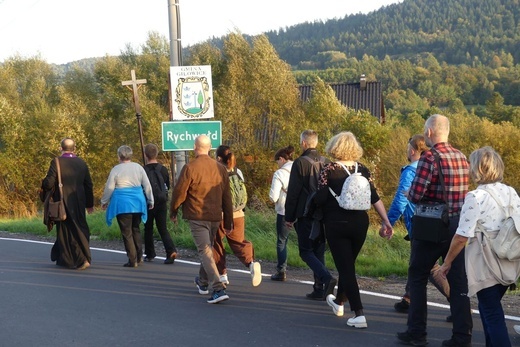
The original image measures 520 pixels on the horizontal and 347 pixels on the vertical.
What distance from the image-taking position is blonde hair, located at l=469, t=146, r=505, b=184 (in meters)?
5.68

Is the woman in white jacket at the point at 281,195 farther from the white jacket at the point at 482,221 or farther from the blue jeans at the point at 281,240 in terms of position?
the white jacket at the point at 482,221

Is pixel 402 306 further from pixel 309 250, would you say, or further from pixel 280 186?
pixel 280 186

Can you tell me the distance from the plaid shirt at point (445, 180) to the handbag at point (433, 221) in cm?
4

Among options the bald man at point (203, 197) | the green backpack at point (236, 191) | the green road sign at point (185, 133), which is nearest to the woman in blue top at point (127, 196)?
the green backpack at point (236, 191)

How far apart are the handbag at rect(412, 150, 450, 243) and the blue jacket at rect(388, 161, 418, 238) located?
1319 mm

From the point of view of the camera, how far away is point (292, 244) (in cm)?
1335

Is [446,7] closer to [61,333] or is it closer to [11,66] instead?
[11,66]

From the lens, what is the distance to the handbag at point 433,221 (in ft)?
20.6

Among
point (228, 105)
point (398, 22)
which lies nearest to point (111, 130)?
point (228, 105)

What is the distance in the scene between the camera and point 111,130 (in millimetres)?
46062

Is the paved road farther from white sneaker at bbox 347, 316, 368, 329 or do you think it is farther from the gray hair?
the gray hair

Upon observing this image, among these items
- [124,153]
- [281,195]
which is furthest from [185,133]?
[281,195]

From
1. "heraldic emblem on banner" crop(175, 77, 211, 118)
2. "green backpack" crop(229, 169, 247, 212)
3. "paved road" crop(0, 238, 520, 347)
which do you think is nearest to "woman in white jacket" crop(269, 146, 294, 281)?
"paved road" crop(0, 238, 520, 347)

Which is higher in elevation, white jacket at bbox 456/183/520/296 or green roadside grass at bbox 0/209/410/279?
white jacket at bbox 456/183/520/296
